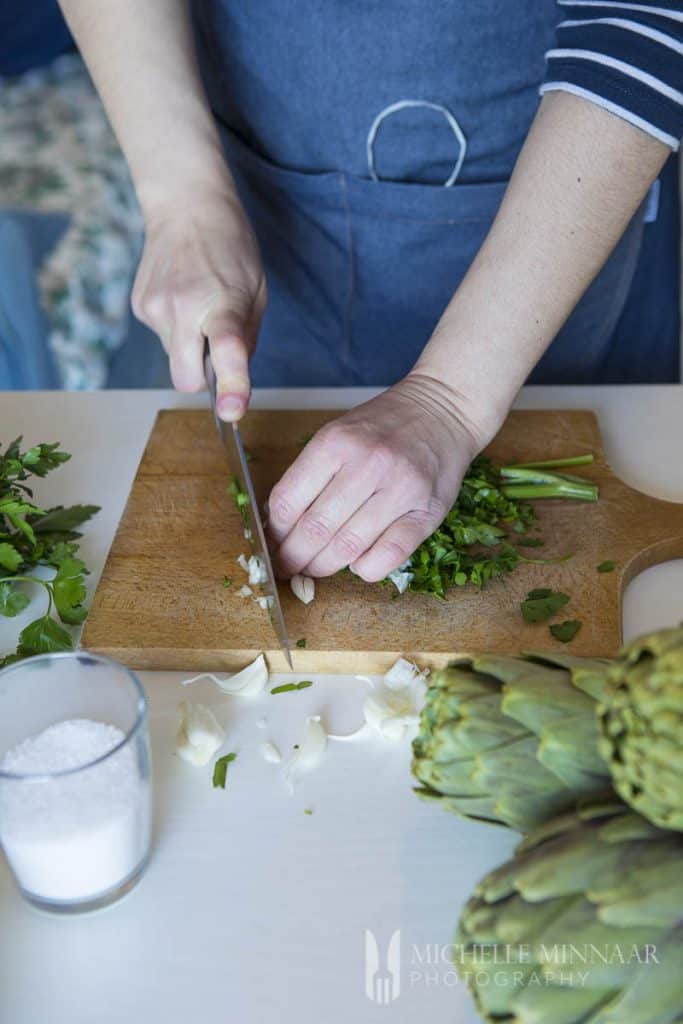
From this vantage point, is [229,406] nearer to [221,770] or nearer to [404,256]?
[221,770]

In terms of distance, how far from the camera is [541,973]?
54 cm

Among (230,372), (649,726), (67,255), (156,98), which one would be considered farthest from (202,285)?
(67,255)

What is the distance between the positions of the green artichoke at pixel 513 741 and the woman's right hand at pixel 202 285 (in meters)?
0.46

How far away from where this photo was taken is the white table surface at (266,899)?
701mm

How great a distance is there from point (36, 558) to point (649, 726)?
713 mm

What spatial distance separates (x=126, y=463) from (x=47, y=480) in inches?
3.7

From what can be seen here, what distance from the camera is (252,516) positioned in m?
1.01

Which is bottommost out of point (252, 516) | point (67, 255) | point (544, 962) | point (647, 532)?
point (67, 255)

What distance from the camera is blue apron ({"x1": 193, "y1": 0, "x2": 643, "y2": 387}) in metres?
1.29

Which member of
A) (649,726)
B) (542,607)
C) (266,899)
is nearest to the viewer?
(649,726)

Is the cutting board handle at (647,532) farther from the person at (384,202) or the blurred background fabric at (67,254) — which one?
the blurred background fabric at (67,254)

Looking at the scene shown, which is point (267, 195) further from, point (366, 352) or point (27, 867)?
point (27, 867)

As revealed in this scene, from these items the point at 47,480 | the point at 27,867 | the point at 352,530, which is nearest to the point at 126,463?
the point at 47,480

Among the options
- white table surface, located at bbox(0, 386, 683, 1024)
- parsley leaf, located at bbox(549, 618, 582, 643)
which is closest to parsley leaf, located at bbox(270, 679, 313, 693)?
white table surface, located at bbox(0, 386, 683, 1024)
